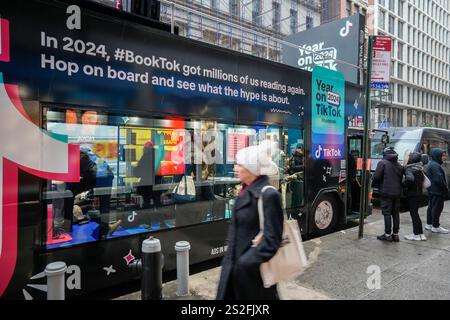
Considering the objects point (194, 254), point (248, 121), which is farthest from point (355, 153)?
point (194, 254)

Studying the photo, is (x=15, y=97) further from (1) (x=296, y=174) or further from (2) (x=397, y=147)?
(2) (x=397, y=147)

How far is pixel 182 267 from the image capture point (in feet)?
13.0

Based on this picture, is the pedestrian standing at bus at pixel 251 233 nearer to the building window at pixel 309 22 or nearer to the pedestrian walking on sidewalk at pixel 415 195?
the pedestrian walking on sidewalk at pixel 415 195

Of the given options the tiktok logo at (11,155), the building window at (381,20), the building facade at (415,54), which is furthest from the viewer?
the building window at (381,20)

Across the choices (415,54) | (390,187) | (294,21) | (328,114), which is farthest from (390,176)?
(415,54)

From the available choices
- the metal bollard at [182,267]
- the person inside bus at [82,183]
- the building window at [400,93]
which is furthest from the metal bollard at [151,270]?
the building window at [400,93]

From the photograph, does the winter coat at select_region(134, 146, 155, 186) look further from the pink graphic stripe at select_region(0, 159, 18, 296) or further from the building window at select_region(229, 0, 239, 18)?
the building window at select_region(229, 0, 239, 18)

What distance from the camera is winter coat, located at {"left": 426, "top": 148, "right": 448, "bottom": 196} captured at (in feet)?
23.4

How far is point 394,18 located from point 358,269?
2095 inches

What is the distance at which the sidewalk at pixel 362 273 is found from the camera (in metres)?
4.15

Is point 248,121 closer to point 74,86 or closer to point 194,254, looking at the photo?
point 194,254

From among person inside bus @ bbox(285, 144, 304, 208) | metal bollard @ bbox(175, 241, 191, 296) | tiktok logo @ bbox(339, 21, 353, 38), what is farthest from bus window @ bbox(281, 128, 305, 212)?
tiktok logo @ bbox(339, 21, 353, 38)

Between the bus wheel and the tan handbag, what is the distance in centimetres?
430

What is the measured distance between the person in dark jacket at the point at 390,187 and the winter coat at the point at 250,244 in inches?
181
